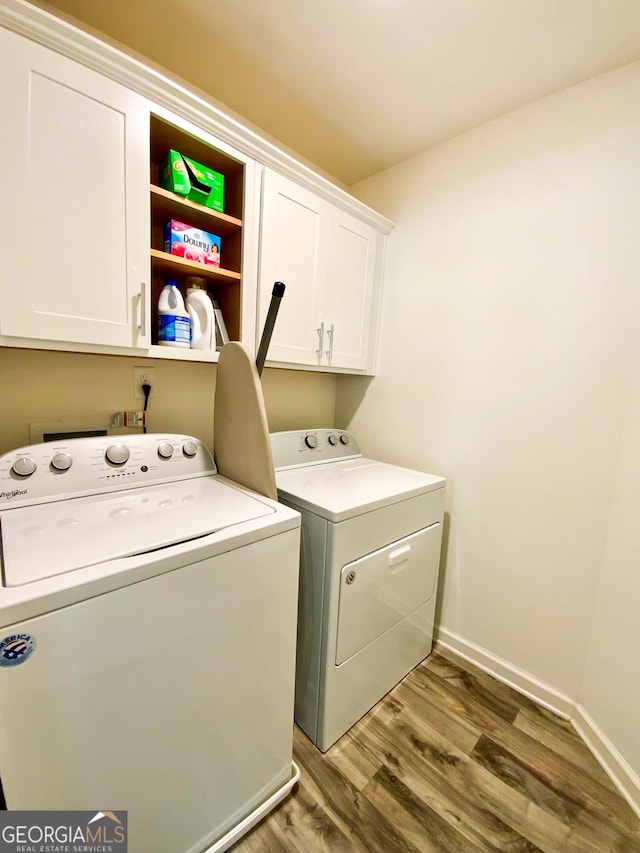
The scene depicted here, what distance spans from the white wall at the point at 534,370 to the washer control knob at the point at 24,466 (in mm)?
1602

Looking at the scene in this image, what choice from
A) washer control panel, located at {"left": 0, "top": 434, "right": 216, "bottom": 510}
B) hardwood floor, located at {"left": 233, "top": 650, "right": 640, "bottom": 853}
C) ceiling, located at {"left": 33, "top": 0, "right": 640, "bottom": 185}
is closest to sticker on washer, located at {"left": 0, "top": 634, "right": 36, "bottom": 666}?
washer control panel, located at {"left": 0, "top": 434, "right": 216, "bottom": 510}

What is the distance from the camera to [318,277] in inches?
65.1

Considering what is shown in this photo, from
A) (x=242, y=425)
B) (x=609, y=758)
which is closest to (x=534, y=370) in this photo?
(x=242, y=425)

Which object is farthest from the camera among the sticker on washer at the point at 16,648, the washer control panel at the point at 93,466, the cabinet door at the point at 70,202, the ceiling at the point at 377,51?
the ceiling at the point at 377,51

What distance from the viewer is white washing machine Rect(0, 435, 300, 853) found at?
25.3 inches

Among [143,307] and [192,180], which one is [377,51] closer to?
[192,180]

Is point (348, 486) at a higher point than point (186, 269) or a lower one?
lower

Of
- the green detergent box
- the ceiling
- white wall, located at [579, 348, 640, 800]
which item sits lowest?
white wall, located at [579, 348, 640, 800]

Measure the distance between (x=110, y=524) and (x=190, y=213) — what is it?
1129mm

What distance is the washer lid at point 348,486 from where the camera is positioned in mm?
1228

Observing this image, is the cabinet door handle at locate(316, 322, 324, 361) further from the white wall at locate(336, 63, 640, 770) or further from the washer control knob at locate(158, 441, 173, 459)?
the washer control knob at locate(158, 441, 173, 459)

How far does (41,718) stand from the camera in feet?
2.10

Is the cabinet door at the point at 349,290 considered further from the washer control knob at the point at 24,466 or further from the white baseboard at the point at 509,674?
the white baseboard at the point at 509,674

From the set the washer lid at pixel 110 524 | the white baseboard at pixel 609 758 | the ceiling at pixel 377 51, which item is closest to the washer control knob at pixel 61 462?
the washer lid at pixel 110 524
